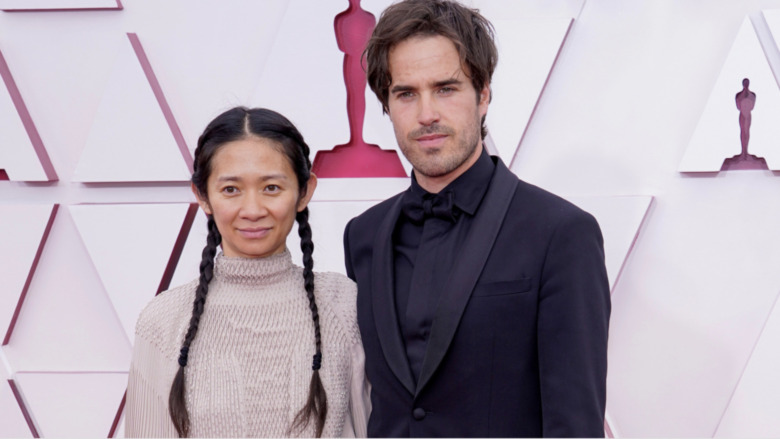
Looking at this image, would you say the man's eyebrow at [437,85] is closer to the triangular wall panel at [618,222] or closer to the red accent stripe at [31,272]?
the triangular wall panel at [618,222]

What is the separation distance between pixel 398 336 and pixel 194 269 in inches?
46.0

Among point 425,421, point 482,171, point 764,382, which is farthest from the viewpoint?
point 764,382

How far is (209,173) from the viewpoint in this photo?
5.32 feet

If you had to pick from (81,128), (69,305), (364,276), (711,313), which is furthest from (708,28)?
(69,305)

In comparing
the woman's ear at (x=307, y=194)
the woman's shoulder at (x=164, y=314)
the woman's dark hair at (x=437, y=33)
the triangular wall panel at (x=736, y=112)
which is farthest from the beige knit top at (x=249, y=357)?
the triangular wall panel at (x=736, y=112)

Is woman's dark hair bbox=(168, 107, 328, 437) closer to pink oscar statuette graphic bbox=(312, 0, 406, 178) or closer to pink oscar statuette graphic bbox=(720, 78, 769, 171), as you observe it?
pink oscar statuette graphic bbox=(312, 0, 406, 178)

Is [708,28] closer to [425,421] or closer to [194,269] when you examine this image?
[425,421]

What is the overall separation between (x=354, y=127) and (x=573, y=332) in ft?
4.03

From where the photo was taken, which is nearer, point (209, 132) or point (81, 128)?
point (209, 132)

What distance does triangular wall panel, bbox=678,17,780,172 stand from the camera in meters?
2.22

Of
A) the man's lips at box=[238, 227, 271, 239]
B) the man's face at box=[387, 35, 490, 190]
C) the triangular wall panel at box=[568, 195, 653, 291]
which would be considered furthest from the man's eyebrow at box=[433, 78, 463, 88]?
the triangular wall panel at box=[568, 195, 653, 291]

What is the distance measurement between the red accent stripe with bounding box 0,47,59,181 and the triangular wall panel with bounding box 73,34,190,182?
0.35ft

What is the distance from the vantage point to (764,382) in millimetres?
2227

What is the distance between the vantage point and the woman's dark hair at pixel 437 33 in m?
1.68
